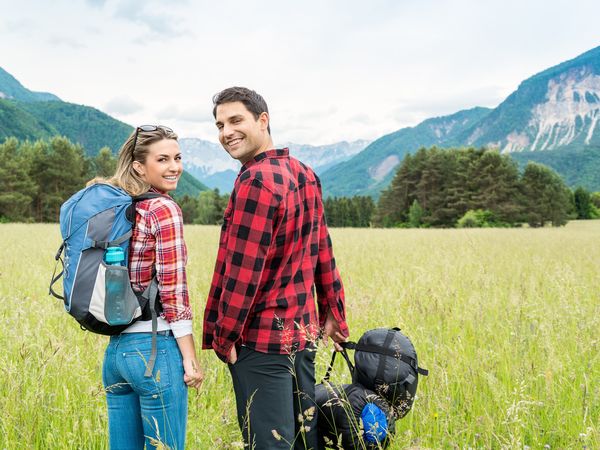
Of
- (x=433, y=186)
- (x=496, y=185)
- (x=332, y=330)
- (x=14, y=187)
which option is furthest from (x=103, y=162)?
(x=332, y=330)

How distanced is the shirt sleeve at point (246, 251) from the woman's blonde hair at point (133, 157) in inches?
20.7

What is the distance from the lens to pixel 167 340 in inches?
75.5

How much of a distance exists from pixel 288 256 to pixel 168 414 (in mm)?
890

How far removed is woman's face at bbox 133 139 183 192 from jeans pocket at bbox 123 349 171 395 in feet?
2.59

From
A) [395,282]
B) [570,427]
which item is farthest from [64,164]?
[570,427]

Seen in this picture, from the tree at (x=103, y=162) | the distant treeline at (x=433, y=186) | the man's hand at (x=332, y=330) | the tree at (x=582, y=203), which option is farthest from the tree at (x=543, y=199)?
the tree at (x=103, y=162)

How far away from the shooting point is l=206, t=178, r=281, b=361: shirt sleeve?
1920 mm

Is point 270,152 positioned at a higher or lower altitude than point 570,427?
higher

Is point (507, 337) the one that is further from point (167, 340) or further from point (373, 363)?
point (167, 340)

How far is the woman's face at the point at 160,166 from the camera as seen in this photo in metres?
2.08

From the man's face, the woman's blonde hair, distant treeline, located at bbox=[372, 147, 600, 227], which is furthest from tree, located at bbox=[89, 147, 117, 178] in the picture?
the man's face

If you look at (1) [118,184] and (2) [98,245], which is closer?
(2) [98,245]

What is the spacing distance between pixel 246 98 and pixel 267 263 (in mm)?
838

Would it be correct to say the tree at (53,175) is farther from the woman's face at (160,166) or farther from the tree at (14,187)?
the woman's face at (160,166)
